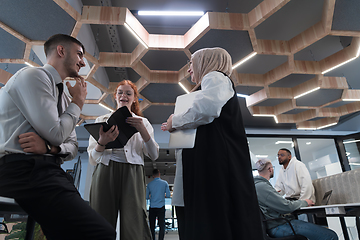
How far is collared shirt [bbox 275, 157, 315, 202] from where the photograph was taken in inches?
140

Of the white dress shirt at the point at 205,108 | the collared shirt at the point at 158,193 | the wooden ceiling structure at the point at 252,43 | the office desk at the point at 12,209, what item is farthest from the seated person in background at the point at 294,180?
the office desk at the point at 12,209

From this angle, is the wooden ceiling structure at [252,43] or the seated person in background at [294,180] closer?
the wooden ceiling structure at [252,43]

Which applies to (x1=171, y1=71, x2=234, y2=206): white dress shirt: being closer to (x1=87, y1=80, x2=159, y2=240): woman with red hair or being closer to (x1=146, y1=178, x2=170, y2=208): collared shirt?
(x1=87, y1=80, x2=159, y2=240): woman with red hair

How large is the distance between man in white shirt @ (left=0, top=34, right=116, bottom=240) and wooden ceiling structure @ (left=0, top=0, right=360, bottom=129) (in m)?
2.04

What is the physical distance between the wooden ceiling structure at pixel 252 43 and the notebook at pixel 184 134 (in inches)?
76.9

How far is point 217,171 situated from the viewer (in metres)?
1.12

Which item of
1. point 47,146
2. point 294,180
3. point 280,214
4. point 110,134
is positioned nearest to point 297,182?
point 294,180

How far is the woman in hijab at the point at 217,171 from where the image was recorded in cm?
105

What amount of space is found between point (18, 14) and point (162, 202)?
4142 millimetres

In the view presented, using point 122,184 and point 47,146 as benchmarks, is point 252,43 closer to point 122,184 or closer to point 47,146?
point 122,184

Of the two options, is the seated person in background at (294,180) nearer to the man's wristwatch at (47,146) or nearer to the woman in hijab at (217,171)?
the woman in hijab at (217,171)

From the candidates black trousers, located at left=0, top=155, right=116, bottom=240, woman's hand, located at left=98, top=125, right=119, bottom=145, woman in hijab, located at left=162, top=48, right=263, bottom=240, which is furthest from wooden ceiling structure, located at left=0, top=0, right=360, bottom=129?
black trousers, located at left=0, top=155, right=116, bottom=240

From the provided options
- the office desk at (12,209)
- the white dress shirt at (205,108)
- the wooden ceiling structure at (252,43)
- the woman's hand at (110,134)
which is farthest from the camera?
the wooden ceiling structure at (252,43)

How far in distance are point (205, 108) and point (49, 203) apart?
0.75 meters
